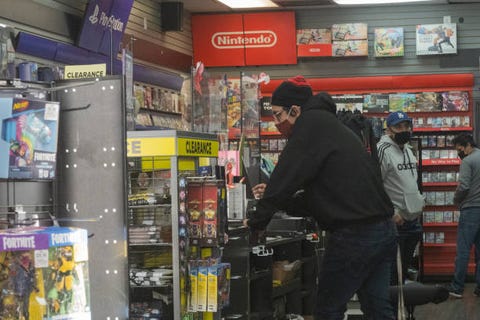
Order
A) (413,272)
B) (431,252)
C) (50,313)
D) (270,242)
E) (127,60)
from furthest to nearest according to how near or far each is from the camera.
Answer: (431,252)
(413,272)
(270,242)
(127,60)
(50,313)

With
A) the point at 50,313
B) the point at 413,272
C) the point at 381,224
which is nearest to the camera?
the point at 50,313

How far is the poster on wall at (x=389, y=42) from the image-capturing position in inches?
468

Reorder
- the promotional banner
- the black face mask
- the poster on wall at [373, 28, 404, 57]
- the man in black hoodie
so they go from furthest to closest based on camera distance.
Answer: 1. the poster on wall at [373, 28, 404, 57]
2. the promotional banner
3. the black face mask
4. the man in black hoodie

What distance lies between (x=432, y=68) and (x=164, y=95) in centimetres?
388

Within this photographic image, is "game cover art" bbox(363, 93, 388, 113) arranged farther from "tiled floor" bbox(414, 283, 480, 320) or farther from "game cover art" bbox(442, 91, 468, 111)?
"tiled floor" bbox(414, 283, 480, 320)

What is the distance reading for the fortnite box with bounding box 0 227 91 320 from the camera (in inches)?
110

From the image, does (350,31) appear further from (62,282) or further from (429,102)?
(62,282)

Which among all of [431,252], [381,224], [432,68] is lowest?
[431,252]

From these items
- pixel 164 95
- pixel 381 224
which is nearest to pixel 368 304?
pixel 381 224

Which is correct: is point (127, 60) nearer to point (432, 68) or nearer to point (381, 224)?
point (381, 224)

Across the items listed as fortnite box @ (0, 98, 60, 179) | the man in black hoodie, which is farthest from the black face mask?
fortnite box @ (0, 98, 60, 179)

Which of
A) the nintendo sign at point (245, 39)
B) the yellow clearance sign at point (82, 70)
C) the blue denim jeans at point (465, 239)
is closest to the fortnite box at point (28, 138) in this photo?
the yellow clearance sign at point (82, 70)

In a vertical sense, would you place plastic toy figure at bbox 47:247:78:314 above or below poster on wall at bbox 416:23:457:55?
below

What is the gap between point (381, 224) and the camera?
414 cm
